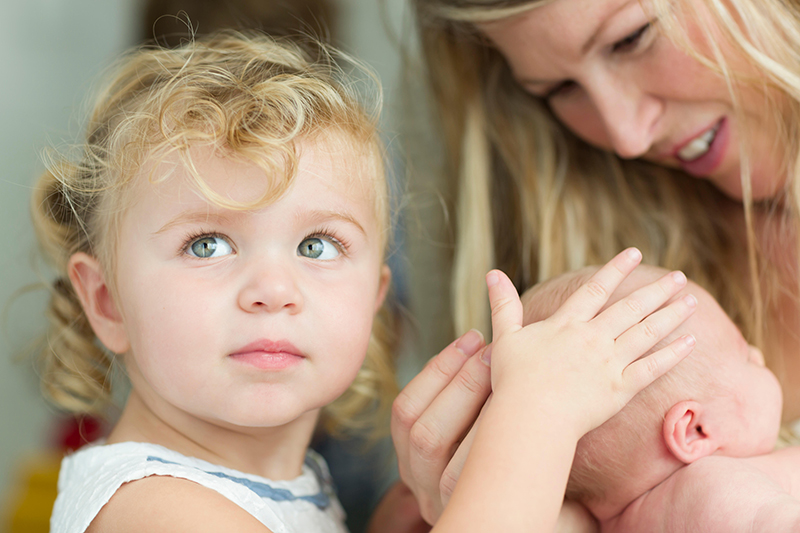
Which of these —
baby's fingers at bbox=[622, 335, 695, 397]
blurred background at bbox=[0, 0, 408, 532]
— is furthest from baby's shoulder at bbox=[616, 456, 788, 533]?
blurred background at bbox=[0, 0, 408, 532]

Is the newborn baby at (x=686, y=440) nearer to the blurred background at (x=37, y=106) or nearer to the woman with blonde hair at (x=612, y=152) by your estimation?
the woman with blonde hair at (x=612, y=152)

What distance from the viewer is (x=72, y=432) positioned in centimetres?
214

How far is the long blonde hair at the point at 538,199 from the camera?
1.49m

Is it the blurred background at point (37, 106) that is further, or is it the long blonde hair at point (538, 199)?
the blurred background at point (37, 106)

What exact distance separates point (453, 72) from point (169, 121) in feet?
2.61

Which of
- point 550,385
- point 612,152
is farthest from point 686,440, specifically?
point 612,152

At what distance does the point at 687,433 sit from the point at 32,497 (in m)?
1.73

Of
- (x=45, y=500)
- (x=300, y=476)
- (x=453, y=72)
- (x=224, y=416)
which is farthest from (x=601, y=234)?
(x=45, y=500)

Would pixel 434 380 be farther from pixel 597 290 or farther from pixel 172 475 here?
pixel 172 475

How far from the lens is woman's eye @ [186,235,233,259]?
88cm

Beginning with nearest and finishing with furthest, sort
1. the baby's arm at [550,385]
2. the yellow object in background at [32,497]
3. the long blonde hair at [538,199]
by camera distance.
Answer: the baby's arm at [550,385], the long blonde hair at [538,199], the yellow object in background at [32,497]

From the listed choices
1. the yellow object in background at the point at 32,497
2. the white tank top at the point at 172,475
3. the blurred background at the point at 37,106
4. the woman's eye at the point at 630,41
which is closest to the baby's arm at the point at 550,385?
the white tank top at the point at 172,475

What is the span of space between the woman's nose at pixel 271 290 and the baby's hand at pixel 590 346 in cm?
25

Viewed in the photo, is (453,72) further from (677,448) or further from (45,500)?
(45,500)
